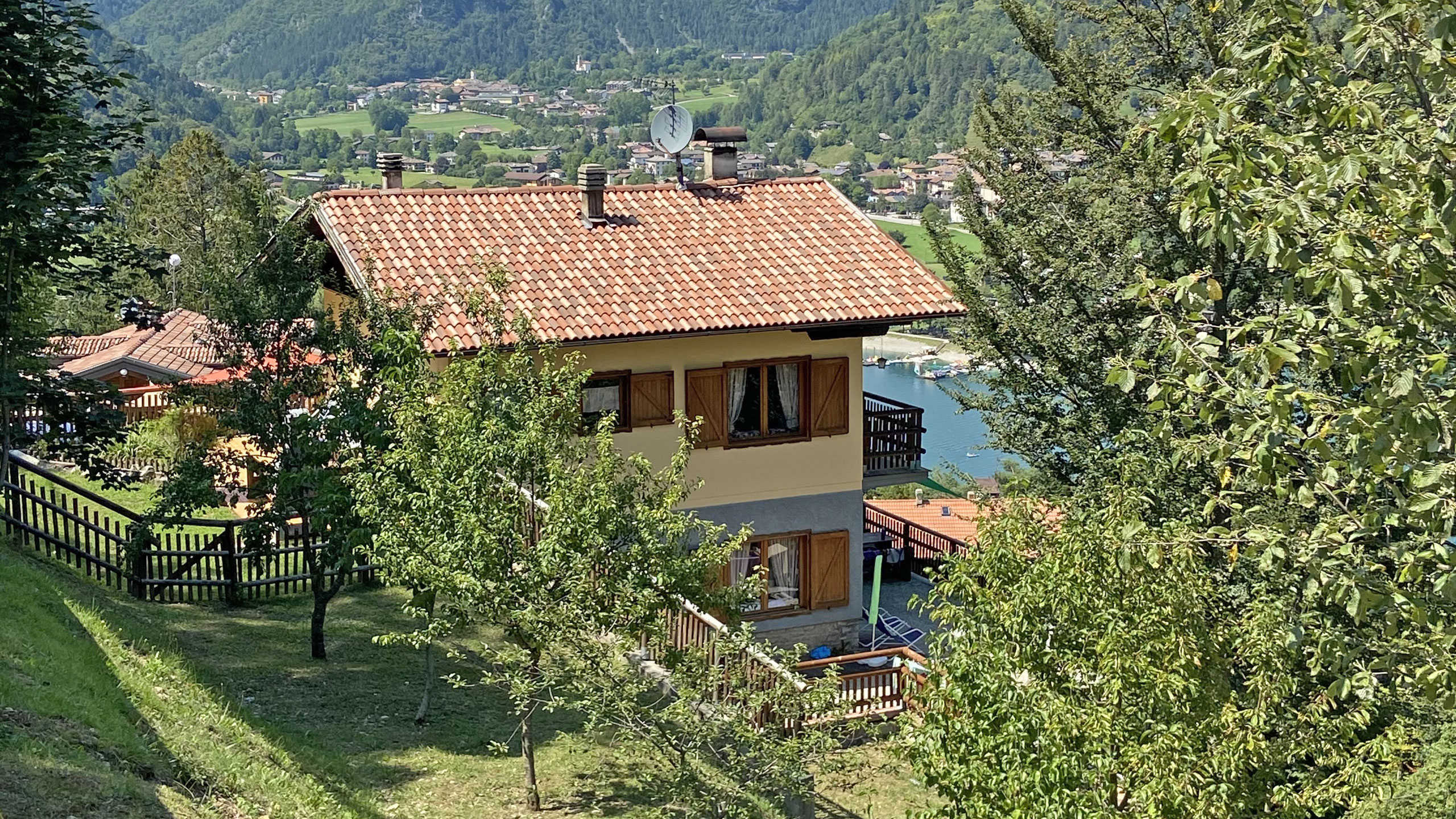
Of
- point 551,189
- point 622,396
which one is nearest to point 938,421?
point 551,189

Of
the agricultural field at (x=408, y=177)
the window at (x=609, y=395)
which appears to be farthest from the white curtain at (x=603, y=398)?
the agricultural field at (x=408, y=177)

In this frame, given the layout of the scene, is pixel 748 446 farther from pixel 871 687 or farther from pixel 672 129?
pixel 672 129

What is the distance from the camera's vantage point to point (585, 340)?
19312 mm

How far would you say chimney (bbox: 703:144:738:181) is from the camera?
2438 centimetres

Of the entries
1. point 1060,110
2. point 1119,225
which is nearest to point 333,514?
point 1119,225

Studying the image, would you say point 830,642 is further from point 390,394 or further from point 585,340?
point 390,394

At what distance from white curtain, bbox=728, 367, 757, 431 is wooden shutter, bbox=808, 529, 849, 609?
2259mm

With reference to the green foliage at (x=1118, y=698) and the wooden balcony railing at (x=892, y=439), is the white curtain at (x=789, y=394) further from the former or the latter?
the green foliage at (x=1118, y=698)

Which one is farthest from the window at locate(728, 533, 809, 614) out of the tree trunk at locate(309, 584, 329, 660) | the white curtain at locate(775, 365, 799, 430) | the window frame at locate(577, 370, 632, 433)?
the tree trunk at locate(309, 584, 329, 660)

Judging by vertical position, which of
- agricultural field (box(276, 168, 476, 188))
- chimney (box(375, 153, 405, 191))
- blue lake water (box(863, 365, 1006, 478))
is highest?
agricultural field (box(276, 168, 476, 188))

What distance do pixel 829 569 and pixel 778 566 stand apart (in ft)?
2.59

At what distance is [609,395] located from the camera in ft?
67.2

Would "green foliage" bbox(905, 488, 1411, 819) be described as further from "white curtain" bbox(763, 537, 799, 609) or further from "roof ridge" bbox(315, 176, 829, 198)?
"roof ridge" bbox(315, 176, 829, 198)

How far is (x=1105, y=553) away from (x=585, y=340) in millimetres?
10760
